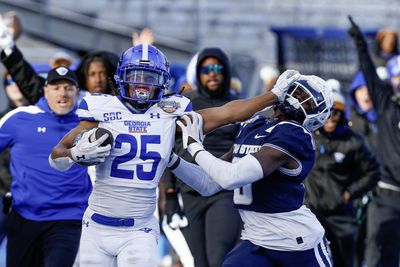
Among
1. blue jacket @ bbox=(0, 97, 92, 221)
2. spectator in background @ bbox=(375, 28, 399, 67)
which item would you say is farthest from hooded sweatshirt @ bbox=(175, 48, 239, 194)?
spectator in background @ bbox=(375, 28, 399, 67)

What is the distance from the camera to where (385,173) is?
8125 mm

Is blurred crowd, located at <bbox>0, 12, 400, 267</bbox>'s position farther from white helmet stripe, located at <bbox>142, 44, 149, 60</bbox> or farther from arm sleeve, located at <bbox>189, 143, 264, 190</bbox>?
arm sleeve, located at <bbox>189, 143, 264, 190</bbox>

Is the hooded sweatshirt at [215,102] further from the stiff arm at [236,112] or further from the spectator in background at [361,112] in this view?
the spectator in background at [361,112]

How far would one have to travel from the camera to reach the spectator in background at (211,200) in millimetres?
6500

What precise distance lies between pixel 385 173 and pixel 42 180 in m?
3.13

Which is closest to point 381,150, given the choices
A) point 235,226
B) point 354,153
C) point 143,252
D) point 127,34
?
point 354,153

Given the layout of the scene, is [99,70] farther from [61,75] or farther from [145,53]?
[145,53]

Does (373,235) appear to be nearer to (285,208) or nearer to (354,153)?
(354,153)

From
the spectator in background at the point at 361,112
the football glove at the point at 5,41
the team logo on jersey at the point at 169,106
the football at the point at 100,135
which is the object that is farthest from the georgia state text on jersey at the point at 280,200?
the spectator in background at the point at 361,112

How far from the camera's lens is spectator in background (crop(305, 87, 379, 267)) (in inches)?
310

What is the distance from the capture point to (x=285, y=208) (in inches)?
204

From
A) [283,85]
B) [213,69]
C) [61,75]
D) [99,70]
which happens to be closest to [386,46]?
[213,69]

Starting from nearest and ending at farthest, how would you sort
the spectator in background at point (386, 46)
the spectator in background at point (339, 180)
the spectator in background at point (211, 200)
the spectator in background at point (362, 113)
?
1. the spectator in background at point (211, 200)
2. the spectator in background at point (339, 180)
3. the spectator in background at point (362, 113)
4. the spectator in background at point (386, 46)

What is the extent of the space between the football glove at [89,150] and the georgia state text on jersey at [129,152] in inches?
8.2
